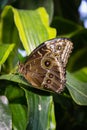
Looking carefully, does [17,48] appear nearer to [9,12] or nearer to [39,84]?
[9,12]

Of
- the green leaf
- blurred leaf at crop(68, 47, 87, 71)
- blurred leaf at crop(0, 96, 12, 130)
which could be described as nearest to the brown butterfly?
the green leaf

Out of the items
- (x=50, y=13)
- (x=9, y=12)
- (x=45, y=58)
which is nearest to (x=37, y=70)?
(x=45, y=58)

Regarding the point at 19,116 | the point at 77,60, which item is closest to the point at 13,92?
the point at 19,116

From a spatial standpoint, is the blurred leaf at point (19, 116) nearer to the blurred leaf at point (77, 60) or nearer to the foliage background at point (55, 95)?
the foliage background at point (55, 95)

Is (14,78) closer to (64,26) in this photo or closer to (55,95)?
(55,95)

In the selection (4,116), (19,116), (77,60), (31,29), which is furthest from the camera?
(77,60)

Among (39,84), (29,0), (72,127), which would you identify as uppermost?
(29,0)

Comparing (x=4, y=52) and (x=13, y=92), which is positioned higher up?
(x=4, y=52)
